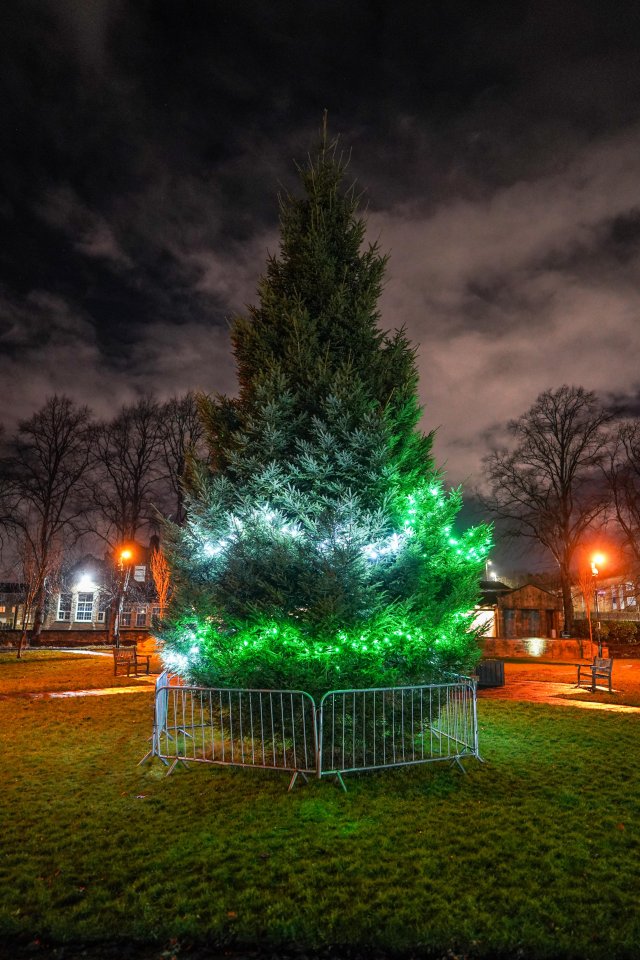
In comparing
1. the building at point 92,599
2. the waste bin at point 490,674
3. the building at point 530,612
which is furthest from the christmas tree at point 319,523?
the building at point 92,599

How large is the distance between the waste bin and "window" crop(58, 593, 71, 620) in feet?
150

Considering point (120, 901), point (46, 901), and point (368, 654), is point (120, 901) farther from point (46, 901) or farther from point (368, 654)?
point (368, 654)

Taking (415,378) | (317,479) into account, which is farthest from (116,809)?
(415,378)

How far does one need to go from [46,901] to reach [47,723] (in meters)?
7.79

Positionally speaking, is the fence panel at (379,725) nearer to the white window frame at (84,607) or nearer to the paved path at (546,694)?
the paved path at (546,694)

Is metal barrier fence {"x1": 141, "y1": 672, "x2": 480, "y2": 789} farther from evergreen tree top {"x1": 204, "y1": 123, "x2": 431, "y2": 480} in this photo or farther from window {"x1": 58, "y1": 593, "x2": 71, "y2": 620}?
window {"x1": 58, "y1": 593, "x2": 71, "y2": 620}

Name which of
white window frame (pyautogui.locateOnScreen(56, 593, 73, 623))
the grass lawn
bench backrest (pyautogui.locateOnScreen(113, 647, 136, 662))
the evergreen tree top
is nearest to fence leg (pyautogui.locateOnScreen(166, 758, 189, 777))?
the grass lawn

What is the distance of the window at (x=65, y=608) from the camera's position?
5314 cm

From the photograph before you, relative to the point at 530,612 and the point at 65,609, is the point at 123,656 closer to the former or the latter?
the point at 530,612

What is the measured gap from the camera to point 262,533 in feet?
26.7

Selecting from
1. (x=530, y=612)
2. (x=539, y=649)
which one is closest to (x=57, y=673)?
(x=539, y=649)

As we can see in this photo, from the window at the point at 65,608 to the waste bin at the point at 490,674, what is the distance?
1806 inches

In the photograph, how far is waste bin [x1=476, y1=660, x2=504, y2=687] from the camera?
56.3ft

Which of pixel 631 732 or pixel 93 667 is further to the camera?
pixel 93 667
